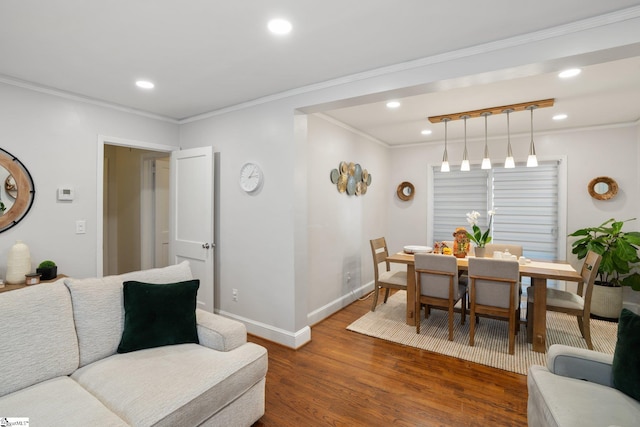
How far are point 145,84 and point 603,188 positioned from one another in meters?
5.65

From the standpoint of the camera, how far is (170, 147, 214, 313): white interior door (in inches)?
140

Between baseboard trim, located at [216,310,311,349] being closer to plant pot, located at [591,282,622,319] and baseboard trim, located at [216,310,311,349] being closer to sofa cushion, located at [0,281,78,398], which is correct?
sofa cushion, located at [0,281,78,398]

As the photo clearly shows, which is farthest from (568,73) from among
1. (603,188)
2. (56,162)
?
(56,162)

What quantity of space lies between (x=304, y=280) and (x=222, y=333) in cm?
128

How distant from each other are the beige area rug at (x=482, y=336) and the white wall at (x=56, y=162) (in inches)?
117

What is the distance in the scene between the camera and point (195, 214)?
12.1 feet

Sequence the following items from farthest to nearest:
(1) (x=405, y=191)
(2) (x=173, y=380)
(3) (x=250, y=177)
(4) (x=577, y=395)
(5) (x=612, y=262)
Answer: (1) (x=405, y=191)
(5) (x=612, y=262)
(3) (x=250, y=177)
(2) (x=173, y=380)
(4) (x=577, y=395)

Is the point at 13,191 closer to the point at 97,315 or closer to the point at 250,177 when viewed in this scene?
the point at 97,315

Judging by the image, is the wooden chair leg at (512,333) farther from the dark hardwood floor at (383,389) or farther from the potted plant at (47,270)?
the potted plant at (47,270)

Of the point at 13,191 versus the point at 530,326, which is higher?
the point at 13,191

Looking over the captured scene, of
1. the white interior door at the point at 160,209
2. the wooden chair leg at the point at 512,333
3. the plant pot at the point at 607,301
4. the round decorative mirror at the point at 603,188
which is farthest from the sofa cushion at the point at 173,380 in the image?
the round decorative mirror at the point at 603,188

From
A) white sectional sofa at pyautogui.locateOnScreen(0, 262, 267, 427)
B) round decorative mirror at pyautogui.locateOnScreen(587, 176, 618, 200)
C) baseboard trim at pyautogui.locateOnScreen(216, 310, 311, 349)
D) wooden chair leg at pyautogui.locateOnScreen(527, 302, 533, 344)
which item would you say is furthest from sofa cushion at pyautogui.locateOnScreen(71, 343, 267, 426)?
→ round decorative mirror at pyautogui.locateOnScreen(587, 176, 618, 200)

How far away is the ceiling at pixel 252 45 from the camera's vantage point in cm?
177

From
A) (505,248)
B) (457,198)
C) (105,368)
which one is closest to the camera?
(105,368)
